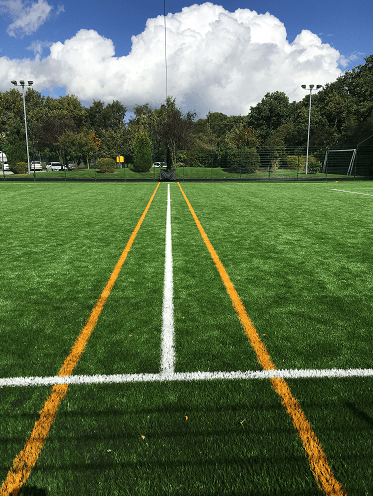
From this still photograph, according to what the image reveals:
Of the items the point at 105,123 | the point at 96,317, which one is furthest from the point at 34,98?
the point at 96,317

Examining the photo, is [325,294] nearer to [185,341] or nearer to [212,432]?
[185,341]

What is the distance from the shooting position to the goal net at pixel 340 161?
1458 inches

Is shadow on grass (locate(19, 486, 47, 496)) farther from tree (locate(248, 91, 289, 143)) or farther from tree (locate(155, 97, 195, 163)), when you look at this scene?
tree (locate(248, 91, 289, 143))

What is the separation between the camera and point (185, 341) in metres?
3.15

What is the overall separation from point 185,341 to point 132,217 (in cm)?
777

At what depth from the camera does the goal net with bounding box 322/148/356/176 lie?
3704 centimetres

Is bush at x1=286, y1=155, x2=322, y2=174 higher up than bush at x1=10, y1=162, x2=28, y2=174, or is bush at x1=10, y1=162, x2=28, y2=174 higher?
bush at x1=286, y1=155, x2=322, y2=174

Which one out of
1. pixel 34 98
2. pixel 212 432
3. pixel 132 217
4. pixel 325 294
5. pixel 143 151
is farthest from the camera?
pixel 34 98

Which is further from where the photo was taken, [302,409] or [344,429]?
[302,409]

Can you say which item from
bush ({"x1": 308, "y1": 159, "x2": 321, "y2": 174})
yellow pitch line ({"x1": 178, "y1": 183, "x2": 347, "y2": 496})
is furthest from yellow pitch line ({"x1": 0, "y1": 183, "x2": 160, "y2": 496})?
bush ({"x1": 308, "y1": 159, "x2": 321, "y2": 174})

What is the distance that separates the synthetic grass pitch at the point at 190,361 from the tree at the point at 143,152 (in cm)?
3686

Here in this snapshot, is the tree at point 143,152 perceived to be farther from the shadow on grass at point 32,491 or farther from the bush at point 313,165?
the shadow on grass at point 32,491

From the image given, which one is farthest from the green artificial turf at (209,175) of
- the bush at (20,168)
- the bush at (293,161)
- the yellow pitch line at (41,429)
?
the yellow pitch line at (41,429)

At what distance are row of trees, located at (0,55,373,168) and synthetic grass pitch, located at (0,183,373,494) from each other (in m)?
34.5
